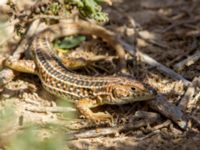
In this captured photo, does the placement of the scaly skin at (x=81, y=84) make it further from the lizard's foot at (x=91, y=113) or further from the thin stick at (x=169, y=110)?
the thin stick at (x=169, y=110)

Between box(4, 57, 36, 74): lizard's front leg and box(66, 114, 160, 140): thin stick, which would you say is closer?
box(66, 114, 160, 140): thin stick

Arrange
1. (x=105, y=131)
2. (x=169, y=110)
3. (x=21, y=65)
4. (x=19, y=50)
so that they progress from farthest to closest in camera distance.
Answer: (x=19, y=50) → (x=21, y=65) → (x=169, y=110) → (x=105, y=131)

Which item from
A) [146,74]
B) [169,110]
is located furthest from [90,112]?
[146,74]

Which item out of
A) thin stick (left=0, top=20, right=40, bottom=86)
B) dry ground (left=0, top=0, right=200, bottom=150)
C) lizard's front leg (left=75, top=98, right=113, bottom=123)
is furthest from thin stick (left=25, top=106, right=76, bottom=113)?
thin stick (left=0, top=20, right=40, bottom=86)

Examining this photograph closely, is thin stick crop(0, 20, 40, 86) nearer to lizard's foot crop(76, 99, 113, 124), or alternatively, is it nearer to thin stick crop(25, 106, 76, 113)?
thin stick crop(25, 106, 76, 113)

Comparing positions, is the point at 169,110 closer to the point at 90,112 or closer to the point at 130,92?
the point at 130,92

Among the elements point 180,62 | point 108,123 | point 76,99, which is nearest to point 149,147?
point 108,123

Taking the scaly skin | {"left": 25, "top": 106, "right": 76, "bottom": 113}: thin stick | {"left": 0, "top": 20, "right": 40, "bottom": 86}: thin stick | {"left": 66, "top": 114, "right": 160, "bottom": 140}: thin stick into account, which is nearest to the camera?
{"left": 66, "top": 114, "right": 160, "bottom": 140}: thin stick
